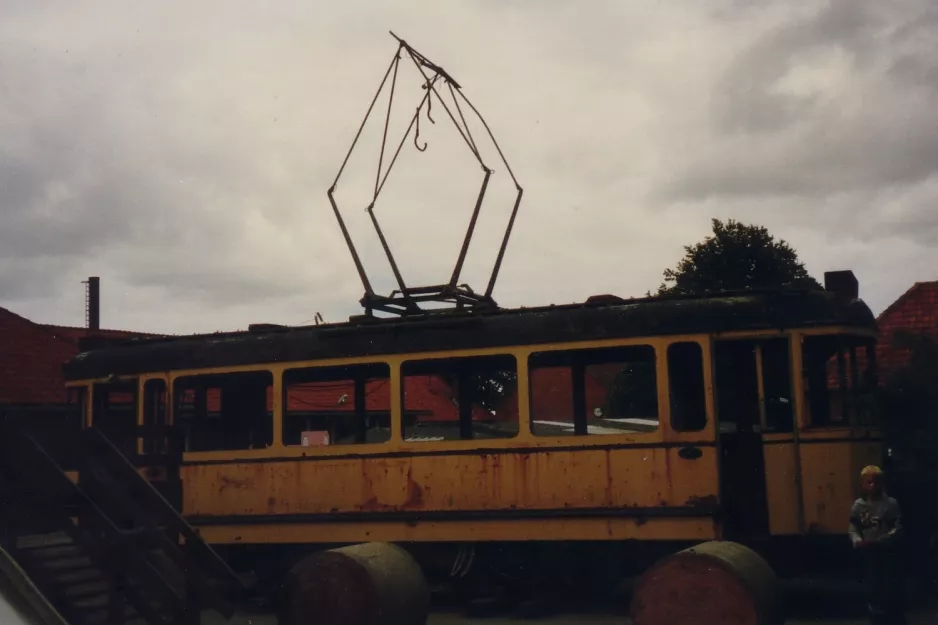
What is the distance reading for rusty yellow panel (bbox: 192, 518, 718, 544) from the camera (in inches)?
373

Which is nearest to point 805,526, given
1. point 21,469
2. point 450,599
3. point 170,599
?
point 450,599

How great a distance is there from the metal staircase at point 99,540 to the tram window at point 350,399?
172 inches

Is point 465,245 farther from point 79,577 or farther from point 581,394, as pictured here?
point 79,577

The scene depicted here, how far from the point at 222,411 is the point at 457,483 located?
133 inches

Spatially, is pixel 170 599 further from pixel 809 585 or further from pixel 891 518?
pixel 809 585

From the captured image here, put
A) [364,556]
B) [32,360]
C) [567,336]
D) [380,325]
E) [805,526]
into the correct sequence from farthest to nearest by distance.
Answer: [32,360] → [380,325] → [567,336] → [805,526] → [364,556]

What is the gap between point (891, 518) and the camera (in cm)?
826

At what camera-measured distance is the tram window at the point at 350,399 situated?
1107 cm

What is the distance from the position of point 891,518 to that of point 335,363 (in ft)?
19.1

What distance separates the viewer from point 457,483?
10.3 m

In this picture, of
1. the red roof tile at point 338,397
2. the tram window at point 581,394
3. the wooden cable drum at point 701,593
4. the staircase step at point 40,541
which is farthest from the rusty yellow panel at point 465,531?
the staircase step at point 40,541

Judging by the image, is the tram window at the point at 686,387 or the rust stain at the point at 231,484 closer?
the tram window at the point at 686,387

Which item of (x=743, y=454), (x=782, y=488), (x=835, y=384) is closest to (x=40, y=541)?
(x=743, y=454)

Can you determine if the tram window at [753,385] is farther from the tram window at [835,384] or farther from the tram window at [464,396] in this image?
the tram window at [464,396]
